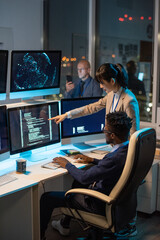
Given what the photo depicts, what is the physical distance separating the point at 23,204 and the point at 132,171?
33.9 inches

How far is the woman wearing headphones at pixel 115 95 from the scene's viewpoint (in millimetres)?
2957

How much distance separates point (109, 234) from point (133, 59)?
2.60 m

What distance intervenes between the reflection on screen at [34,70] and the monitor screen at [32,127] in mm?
212

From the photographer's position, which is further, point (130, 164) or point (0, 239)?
point (0, 239)

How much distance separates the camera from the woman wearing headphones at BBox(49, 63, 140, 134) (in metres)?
2.96

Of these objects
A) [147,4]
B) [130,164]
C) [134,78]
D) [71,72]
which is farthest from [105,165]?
[71,72]

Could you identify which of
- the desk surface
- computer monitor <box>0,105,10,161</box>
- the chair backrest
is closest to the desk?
the desk surface

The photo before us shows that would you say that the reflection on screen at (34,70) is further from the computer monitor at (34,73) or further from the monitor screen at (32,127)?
the monitor screen at (32,127)

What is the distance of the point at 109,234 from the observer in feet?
9.71

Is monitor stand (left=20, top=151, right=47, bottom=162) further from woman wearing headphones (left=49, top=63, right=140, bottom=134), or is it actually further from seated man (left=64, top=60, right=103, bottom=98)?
seated man (left=64, top=60, right=103, bottom=98)

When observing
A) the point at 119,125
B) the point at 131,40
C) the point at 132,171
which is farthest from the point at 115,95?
the point at 131,40

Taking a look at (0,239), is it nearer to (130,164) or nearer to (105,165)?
(105,165)

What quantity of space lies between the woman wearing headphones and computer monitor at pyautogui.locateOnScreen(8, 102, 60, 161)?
3.9 inches

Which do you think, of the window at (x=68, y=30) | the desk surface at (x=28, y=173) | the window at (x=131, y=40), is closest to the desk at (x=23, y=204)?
the desk surface at (x=28, y=173)
